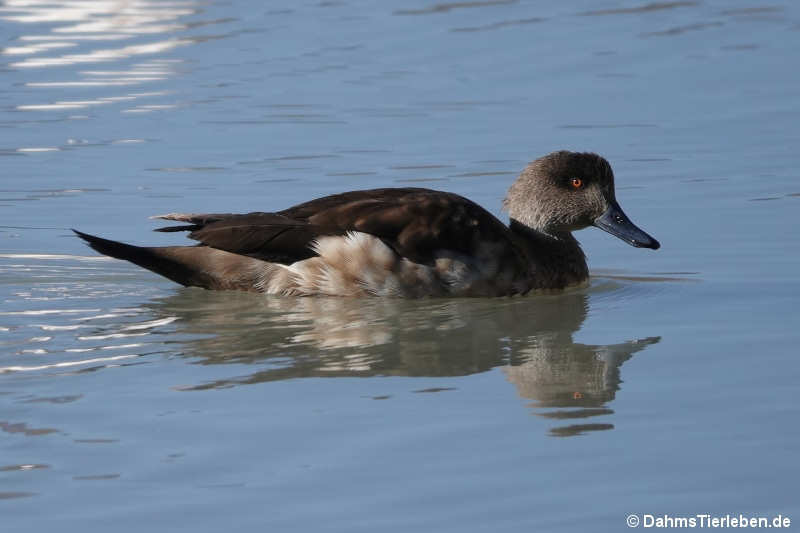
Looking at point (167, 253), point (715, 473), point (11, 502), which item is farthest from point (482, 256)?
point (11, 502)

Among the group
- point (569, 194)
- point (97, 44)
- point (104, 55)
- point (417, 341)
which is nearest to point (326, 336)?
point (417, 341)

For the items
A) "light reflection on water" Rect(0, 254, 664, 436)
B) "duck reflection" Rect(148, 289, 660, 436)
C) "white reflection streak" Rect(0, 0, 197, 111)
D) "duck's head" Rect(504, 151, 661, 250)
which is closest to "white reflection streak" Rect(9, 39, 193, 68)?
"white reflection streak" Rect(0, 0, 197, 111)

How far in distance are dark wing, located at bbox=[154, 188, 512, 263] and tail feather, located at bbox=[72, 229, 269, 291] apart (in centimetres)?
10

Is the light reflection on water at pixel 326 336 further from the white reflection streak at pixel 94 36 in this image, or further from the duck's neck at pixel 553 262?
the white reflection streak at pixel 94 36

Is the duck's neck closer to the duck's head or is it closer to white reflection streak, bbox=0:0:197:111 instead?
the duck's head

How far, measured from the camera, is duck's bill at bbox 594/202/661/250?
9.90 m

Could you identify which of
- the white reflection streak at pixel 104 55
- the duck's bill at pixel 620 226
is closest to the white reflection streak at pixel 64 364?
the duck's bill at pixel 620 226

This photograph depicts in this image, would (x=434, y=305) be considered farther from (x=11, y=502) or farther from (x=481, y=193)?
(x=11, y=502)

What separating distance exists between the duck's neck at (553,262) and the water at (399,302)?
11 centimetres

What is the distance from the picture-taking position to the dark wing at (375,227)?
9375 millimetres

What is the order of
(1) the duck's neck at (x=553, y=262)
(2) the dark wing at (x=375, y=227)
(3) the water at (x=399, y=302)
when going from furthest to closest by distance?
(1) the duck's neck at (x=553, y=262) < (2) the dark wing at (x=375, y=227) < (3) the water at (x=399, y=302)

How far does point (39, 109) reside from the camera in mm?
14812

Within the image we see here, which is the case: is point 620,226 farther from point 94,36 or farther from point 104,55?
point 94,36

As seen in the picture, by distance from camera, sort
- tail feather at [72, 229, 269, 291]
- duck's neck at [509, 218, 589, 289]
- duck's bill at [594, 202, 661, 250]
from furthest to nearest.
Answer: duck's bill at [594, 202, 661, 250]
duck's neck at [509, 218, 589, 289]
tail feather at [72, 229, 269, 291]
